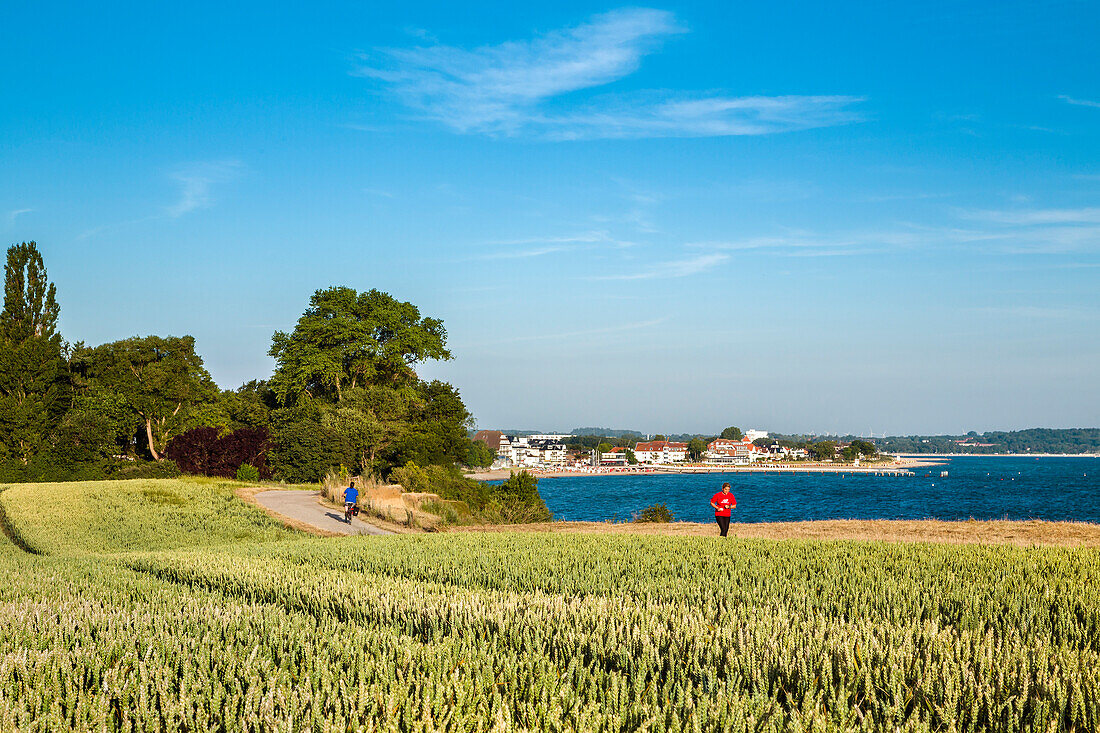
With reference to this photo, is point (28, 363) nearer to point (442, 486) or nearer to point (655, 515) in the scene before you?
point (442, 486)

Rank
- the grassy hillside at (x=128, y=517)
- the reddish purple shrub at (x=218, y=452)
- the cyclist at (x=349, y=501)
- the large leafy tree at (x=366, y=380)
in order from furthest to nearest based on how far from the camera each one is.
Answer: the reddish purple shrub at (x=218, y=452)
the large leafy tree at (x=366, y=380)
the cyclist at (x=349, y=501)
the grassy hillside at (x=128, y=517)

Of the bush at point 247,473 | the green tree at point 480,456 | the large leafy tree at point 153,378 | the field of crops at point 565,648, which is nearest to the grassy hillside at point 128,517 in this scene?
the field of crops at point 565,648

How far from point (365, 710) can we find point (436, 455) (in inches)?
1580

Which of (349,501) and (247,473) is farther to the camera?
(247,473)

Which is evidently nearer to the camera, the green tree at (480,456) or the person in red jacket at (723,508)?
the person in red jacket at (723,508)

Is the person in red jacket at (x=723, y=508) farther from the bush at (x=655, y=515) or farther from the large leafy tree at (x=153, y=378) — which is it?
the large leafy tree at (x=153, y=378)

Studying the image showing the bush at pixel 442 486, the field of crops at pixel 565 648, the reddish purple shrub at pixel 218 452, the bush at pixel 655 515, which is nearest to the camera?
the field of crops at pixel 565 648

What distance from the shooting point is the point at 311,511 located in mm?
27328

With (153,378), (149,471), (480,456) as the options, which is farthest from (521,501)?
(480,456)

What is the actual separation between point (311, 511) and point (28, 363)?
3225 centimetres

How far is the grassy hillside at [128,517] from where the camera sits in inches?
768

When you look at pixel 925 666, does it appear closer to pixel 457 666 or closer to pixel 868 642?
pixel 868 642

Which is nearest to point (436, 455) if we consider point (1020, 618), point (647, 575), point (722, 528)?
point (722, 528)

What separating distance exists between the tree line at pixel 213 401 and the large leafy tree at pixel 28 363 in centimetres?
7
